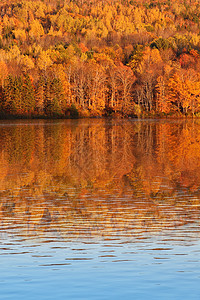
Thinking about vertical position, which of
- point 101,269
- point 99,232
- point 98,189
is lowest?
point 98,189

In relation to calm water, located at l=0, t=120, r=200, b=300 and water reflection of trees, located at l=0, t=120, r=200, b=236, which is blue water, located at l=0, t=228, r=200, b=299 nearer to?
calm water, located at l=0, t=120, r=200, b=300

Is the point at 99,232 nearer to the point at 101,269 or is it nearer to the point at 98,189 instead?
the point at 101,269

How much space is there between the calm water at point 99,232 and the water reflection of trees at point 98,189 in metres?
0.03

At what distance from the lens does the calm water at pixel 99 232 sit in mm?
7184

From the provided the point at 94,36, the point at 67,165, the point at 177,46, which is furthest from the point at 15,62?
the point at 67,165

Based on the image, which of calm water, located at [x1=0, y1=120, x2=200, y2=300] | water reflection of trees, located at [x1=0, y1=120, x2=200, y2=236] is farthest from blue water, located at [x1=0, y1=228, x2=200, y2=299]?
water reflection of trees, located at [x1=0, y1=120, x2=200, y2=236]

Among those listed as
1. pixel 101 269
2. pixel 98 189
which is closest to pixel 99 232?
pixel 101 269

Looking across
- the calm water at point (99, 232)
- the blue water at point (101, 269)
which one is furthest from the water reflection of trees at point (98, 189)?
the blue water at point (101, 269)

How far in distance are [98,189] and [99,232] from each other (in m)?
6.77

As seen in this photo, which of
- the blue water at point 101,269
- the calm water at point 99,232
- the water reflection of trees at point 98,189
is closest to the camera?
the blue water at point 101,269

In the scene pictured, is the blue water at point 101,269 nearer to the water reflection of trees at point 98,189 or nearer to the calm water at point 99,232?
the calm water at point 99,232

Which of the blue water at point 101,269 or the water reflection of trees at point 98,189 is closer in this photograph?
the blue water at point 101,269

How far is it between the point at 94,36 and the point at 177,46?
4764 cm

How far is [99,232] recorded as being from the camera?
34.2 ft
